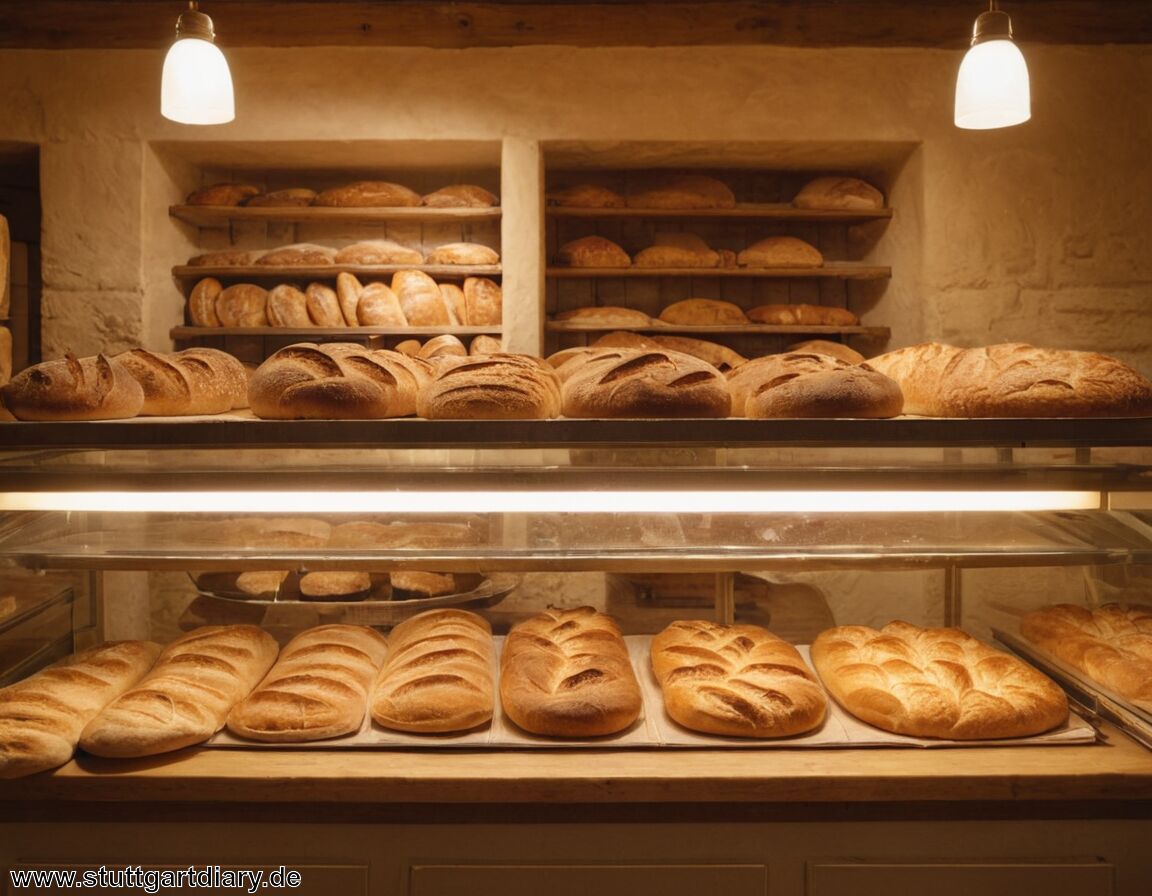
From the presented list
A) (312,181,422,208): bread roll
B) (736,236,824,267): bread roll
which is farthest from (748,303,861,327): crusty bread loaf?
(312,181,422,208): bread roll

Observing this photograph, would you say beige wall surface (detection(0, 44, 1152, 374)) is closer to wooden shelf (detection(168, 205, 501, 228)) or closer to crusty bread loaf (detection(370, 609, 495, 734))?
wooden shelf (detection(168, 205, 501, 228))

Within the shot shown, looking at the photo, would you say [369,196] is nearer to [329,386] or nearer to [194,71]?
[194,71]

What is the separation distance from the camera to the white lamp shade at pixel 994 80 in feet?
8.27

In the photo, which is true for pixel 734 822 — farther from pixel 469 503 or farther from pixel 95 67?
pixel 95 67

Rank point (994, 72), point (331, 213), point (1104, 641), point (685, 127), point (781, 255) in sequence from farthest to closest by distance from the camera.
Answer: point (781, 255)
point (331, 213)
point (685, 127)
point (994, 72)
point (1104, 641)

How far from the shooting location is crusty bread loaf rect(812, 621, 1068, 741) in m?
1.85

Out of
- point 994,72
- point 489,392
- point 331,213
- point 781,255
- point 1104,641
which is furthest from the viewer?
point 781,255

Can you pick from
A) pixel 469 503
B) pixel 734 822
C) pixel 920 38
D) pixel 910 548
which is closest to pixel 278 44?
pixel 920 38

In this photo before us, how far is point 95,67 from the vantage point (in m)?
4.28

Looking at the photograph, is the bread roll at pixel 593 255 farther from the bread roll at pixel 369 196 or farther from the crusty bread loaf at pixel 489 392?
the crusty bread loaf at pixel 489 392

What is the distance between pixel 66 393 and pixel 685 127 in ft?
10.8

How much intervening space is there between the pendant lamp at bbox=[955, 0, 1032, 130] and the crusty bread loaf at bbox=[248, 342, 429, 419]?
1.89 meters

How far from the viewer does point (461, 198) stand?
14.8 feet

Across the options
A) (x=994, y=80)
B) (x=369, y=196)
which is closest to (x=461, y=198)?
(x=369, y=196)
